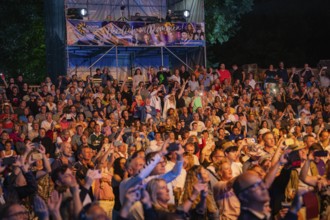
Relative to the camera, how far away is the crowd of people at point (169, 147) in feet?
20.9

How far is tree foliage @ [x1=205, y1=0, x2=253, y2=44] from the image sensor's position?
30391 millimetres

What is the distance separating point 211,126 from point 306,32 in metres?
36.9

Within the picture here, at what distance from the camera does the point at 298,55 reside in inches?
1954

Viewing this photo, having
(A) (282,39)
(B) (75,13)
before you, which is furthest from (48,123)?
(A) (282,39)

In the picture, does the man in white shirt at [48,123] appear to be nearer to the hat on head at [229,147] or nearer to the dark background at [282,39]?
the hat on head at [229,147]

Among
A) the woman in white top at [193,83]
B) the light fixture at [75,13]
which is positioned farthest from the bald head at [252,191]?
the light fixture at [75,13]

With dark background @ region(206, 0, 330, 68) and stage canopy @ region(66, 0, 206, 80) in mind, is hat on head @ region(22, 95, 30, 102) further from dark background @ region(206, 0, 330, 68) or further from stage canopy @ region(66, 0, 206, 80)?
dark background @ region(206, 0, 330, 68)

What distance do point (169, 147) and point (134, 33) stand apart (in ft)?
54.7

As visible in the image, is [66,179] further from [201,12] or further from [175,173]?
[201,12]

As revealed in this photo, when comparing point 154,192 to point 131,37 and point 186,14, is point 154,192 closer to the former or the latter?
point 131,37

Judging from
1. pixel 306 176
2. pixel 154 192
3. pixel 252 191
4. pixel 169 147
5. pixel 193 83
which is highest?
pixel 193 83

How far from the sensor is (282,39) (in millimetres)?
51844

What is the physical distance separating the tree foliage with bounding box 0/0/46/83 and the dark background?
18250 mm

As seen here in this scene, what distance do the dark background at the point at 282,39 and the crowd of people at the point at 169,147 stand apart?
24.8 metres
